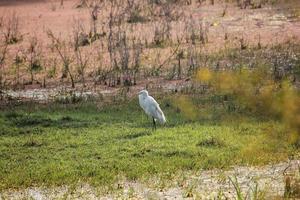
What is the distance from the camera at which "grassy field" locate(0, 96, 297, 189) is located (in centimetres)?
877

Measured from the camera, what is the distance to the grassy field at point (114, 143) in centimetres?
877

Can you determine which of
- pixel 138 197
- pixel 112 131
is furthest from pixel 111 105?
pixel 138 197

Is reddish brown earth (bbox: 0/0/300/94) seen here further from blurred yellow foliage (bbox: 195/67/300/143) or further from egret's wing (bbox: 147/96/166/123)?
blurred yellow foliage (bbox: 195/67/300/143)

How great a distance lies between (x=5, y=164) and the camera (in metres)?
9.27

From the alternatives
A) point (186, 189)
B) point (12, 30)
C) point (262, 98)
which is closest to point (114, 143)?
point (186, 189)

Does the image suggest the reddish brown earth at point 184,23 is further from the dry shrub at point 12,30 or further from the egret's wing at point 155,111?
the egret's wing at point 155,111

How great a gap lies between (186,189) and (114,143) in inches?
87.0

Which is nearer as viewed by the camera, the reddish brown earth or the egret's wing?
the egret's wing

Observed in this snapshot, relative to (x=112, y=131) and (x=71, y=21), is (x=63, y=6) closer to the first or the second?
(x=71, y=21)

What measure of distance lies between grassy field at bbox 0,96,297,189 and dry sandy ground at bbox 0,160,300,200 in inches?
8.3

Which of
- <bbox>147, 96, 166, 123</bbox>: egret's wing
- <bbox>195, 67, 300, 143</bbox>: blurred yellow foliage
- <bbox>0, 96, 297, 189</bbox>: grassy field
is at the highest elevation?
<bbox>195, 67, 300, 143</bbox>: blurred yellow foliage

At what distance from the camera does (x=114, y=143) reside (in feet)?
32.9

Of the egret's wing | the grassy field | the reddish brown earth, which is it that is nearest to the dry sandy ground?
the grassy field

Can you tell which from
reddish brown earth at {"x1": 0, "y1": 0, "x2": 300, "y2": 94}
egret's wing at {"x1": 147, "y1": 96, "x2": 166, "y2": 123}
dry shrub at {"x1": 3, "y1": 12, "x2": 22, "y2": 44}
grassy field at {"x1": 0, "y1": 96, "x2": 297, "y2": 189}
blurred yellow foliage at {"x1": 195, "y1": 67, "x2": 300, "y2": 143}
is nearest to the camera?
blurred yellow foliage at {"x1": 195, "y1": 67, "x2": 300, "y2": 143}
